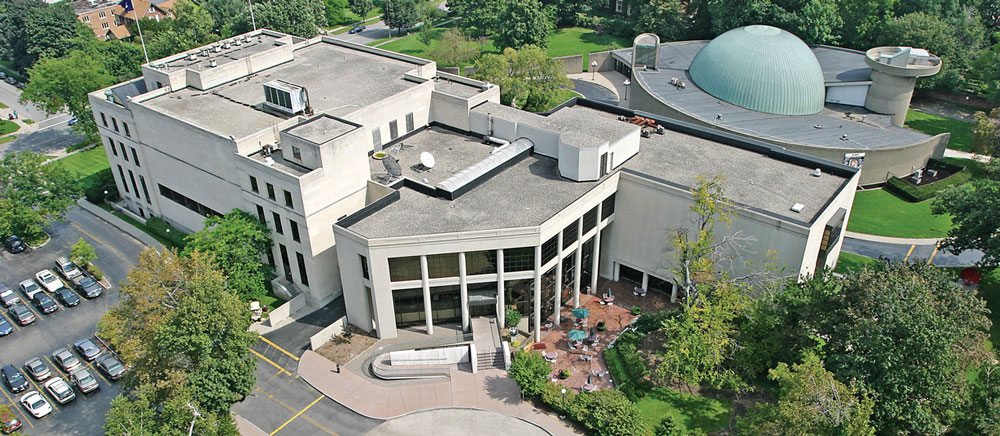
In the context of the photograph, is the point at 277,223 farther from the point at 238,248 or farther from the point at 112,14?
the point at 112,14

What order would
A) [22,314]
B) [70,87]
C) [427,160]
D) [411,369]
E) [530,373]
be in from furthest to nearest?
[70,87]
[427,160]
[22,314]
[411,369]
[530,373]

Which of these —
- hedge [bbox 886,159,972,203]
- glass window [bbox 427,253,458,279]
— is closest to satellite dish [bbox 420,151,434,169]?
glass window [bbox 427,253,458,279]

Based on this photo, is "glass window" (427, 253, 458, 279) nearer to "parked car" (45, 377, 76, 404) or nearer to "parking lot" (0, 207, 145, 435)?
"parking lot" (0, 207, 145, 435)

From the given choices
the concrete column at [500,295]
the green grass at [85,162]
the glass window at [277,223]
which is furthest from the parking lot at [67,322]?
the concrete column at [500,295]

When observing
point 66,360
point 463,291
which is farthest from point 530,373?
point 66,360

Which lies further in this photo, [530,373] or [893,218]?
[893,218]

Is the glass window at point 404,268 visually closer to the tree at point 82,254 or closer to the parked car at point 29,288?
the tree at point 82,254
